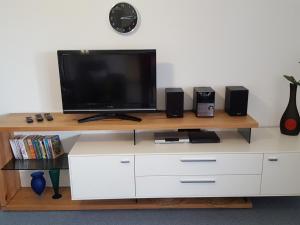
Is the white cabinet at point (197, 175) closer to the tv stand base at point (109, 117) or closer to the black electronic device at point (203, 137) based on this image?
the black electronic device at point (203, 137)

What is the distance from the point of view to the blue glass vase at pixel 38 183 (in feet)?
8.84

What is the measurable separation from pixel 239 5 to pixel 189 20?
18.1 inches

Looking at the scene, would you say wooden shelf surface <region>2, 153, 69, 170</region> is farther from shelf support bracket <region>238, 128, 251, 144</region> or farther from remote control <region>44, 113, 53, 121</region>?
shelf support bracket <region>238, 128, 251, 144</region>

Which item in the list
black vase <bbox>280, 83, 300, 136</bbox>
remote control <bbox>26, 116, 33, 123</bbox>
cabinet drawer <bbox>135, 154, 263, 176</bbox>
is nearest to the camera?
cabinet drawer <bbox>135, 154, 263, 176</bbox>

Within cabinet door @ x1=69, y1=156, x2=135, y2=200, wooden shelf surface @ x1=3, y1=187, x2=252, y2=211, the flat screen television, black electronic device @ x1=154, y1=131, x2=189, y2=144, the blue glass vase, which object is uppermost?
the flat screen television

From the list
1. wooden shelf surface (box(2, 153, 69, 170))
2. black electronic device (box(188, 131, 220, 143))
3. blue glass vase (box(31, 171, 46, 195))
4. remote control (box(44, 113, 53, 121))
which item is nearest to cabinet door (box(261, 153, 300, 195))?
black electronic device (box(188, 131, 220, 143))

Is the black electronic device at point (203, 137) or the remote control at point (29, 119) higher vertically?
the remote control at point (29, 119)

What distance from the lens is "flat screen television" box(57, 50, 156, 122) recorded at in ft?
7.95

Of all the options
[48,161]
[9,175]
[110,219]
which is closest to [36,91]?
[48,161]

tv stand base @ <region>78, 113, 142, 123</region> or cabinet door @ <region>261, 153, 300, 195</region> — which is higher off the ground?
tv stand base @ <region>78, 113, 142, 123</region>

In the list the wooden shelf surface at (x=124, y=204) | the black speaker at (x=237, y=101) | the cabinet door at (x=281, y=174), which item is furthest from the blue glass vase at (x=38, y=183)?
the cabinet door at (x=281, y=174)

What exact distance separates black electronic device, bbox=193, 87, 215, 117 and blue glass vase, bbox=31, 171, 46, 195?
1574 millimetres

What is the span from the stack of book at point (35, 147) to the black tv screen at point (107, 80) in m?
0.39

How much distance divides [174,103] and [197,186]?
0.74 metres
